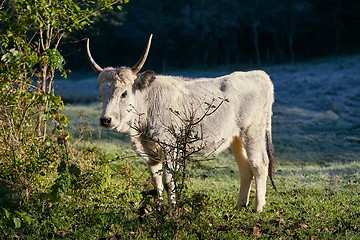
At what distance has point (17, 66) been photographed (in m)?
9.42

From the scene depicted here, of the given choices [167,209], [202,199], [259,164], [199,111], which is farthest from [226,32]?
[202,199]

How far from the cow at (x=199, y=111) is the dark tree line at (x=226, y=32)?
1680 inches

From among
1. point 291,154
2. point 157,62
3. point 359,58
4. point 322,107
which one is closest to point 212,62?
point 157,62

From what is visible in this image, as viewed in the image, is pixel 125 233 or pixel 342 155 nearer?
pixel 125 233

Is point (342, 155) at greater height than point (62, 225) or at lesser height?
lesser

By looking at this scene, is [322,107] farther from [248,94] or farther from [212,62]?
[212,62]

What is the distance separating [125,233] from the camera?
26.1ft

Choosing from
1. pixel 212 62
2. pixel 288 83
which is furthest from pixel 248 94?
pixel 212 62

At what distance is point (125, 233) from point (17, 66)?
3.12 m

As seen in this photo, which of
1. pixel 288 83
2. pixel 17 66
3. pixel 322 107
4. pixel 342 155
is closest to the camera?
pixel 17 66

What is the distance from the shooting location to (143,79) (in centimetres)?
995

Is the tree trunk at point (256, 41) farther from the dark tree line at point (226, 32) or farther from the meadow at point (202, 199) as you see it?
the meadow at point (202, 199)

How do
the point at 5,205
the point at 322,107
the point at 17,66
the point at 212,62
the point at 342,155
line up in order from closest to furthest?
the point at 5,205
the point at 17,66
the point at 342,155
the point at 322,107
the point at 212,62

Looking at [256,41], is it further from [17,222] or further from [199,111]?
[17,222]
